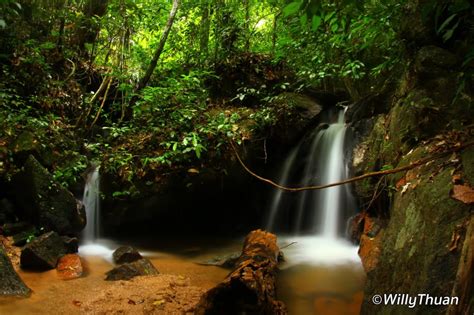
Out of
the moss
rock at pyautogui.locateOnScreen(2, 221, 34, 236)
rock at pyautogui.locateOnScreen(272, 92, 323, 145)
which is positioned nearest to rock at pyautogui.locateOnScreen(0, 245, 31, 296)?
rock at pyautogui.locateOnScreen(2, 221, 34, 236)

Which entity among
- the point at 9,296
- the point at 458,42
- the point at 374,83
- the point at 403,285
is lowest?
the point at 9,296

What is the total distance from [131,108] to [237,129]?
111 inches

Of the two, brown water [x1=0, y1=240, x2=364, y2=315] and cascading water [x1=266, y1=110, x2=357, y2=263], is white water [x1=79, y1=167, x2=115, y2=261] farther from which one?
cascading water [x1=266, y1=110, x2=357, y2=263]

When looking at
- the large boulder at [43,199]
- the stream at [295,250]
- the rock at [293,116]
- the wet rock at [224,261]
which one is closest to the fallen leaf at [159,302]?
the stream at [295,250]

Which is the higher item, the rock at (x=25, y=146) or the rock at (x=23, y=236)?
the rock at (x=25, y=146)

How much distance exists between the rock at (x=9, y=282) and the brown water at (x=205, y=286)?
12 cm

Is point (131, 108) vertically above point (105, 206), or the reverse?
point (131, 108)

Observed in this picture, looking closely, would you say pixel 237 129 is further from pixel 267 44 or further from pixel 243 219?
pixel 267 44

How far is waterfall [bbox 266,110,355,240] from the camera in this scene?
6.78 metres

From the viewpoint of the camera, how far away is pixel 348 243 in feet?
20.0

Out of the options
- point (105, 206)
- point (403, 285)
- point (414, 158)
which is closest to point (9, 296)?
point (105, 206)

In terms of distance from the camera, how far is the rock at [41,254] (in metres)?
4.71

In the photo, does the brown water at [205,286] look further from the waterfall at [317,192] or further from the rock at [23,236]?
the waterfall at [317,192]

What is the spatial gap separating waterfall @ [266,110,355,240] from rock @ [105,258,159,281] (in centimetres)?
349
